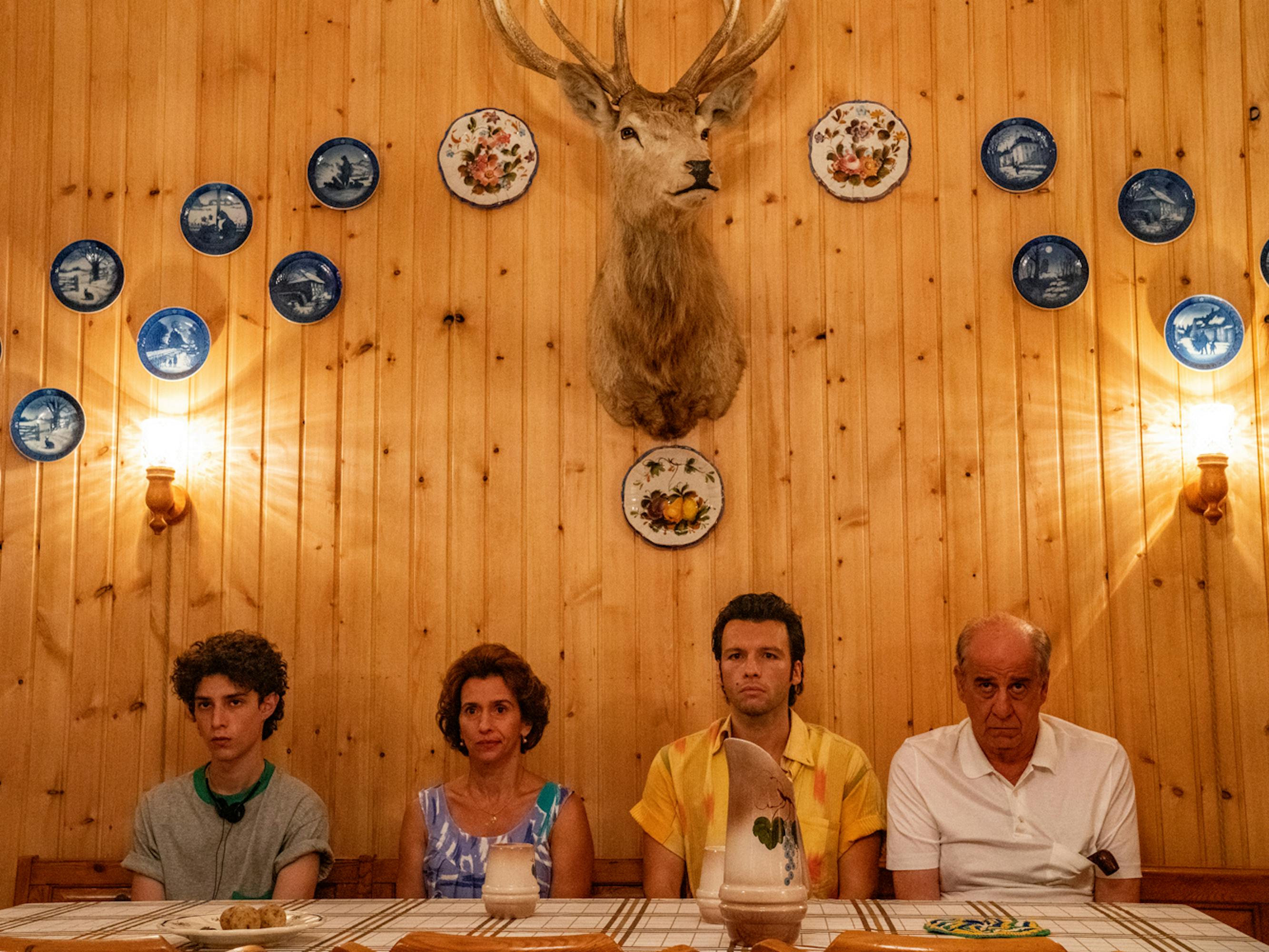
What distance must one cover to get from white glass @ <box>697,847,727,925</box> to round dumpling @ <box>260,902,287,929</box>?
0.69 metres

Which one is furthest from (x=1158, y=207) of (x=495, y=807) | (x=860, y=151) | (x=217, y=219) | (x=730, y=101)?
(x=217, y=219)

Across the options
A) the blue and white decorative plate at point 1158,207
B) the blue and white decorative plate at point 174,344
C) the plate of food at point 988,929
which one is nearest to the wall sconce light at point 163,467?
the blue and white decorative plate at point 174,344

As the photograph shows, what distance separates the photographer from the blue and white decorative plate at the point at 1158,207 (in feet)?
12.0

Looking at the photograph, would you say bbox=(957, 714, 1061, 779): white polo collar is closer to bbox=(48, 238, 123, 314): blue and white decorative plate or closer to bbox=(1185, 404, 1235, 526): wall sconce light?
bbox=(1185, 404, 1235, 526): wall sconce light

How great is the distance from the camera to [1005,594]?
3.58 m

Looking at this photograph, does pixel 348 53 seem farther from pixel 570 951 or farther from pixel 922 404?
pixel 570 951

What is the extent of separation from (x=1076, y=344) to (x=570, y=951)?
8.94 feet

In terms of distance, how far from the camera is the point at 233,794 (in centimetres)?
327

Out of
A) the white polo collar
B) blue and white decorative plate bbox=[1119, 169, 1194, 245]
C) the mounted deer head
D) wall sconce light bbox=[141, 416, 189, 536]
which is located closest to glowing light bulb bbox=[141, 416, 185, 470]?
wall sconce light bbox=[141, 416, 189, 536]

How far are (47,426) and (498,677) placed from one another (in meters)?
1.72

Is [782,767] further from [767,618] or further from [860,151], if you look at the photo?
[860,151]

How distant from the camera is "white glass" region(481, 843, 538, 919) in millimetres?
2232

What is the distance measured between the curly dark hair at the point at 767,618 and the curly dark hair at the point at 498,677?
1.62 feet

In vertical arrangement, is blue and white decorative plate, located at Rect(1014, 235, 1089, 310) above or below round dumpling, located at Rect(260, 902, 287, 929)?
above
